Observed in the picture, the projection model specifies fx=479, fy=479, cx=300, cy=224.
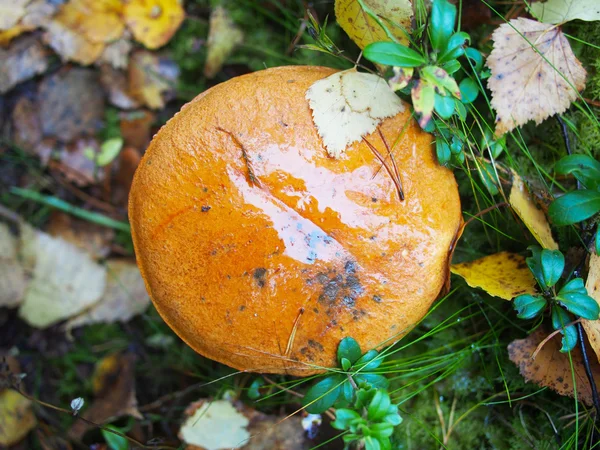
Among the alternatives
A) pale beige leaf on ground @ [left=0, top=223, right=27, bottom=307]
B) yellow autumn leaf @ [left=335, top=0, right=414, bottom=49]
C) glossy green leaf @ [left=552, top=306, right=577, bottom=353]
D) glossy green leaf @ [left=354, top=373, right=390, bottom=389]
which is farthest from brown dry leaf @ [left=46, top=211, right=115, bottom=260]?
glossy green leaf @ [left=552, top=306, right=577, bottom=353]

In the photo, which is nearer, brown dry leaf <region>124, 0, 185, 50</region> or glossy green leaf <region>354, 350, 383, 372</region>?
glossy green leaf <region>354, 350, 383, 372</region>

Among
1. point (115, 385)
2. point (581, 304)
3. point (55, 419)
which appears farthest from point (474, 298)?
point (55, 419)

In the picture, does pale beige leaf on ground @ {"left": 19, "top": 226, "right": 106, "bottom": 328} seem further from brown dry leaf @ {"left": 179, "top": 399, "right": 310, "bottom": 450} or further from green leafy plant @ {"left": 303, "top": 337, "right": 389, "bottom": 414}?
green leafy plant @ {"left": 303, "top": 337, "right": 389, "bottom": 414}

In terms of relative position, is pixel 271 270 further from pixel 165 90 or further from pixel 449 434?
pixel 165 90

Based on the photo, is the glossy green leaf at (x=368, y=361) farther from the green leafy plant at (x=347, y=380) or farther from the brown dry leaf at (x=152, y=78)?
the brown dry leaf at (x=152, y=78)

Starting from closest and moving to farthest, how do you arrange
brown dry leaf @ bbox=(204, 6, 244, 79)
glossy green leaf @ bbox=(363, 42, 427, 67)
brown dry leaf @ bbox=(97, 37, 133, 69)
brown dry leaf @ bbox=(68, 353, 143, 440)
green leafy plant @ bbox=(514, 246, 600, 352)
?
1. glossy green leaf @ bbox=(363, 42, 427, 67)
2. green leafy plant @ bbox=(514, 246, 600, 352)
3. brown dry leaf @ bbox=(68, 353, 143, 440)
4. brown dry leaf @ bbox=(204, 6, 244, 79)
5. brown dry leaf @ bbox=(97, 37, 133, 69)

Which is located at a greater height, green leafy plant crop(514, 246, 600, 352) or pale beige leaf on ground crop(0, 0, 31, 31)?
pale beige leaf on ground crop(0, 0, 31, 31)

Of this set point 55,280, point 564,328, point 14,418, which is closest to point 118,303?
point 55,280

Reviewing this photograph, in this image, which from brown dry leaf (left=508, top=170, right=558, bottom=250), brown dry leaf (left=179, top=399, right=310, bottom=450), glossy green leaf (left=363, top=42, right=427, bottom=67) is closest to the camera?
glossy green leaf (left=363, top=42, right=427, bottom=67)
